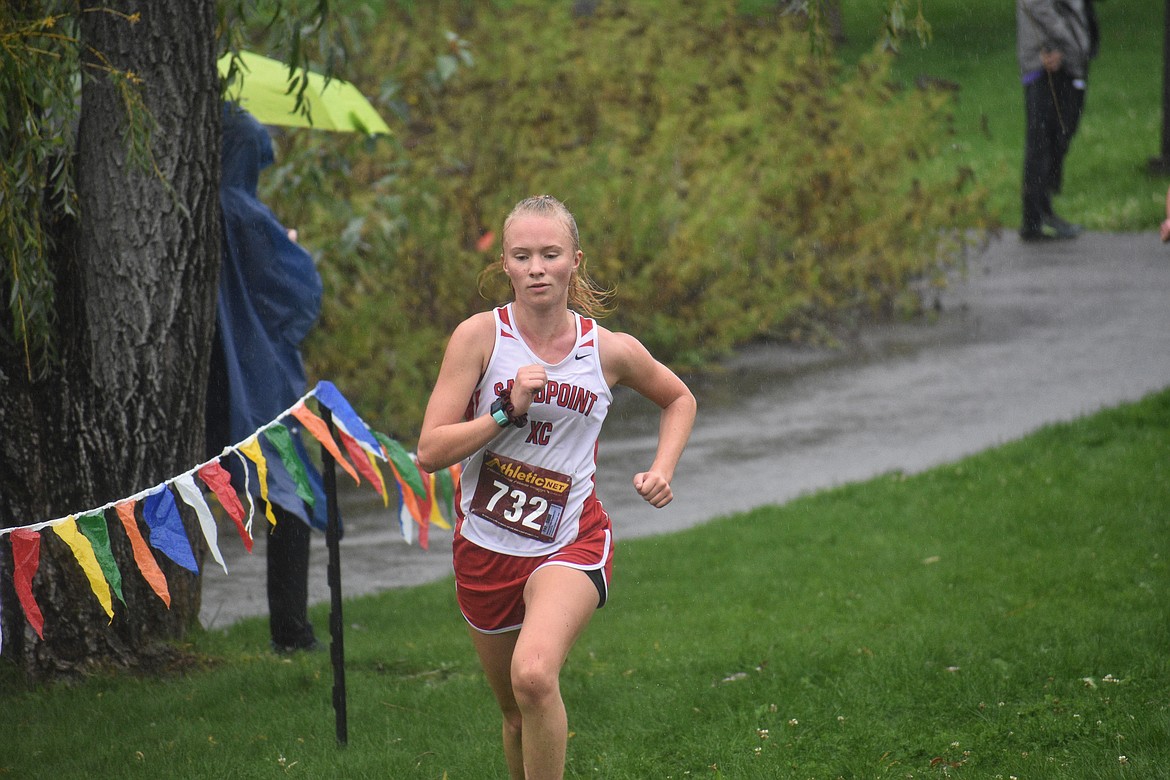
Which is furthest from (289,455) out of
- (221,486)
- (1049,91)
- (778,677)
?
(1049,91)

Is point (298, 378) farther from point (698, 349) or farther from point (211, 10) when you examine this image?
point (698, 349)

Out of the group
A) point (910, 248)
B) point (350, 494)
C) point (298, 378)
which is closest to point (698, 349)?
point (910, 248)

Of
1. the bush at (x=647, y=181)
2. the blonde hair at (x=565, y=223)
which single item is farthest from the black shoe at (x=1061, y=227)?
the blonde hair at (x=565, y=223)

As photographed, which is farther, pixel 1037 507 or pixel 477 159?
pixel 477 159

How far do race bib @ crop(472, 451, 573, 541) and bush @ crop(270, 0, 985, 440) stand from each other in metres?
6.20

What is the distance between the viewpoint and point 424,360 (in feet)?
35.6

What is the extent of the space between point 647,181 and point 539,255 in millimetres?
8417

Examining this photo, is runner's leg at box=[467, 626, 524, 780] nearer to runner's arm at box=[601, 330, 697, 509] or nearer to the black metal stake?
runner's arm at box=[601, 330, 697, 509]

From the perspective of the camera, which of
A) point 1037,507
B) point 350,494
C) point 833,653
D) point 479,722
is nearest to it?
point 479,722

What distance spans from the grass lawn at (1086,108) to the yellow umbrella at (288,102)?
9.64 ft

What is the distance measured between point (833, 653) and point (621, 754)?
1.22 metres

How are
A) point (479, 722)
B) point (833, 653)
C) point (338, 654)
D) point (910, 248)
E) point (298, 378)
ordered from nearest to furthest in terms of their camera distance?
1. point (338, 654)
2. point (479, 722)
3. point (833, 653)
4. point (298, 378)
5. point (910, 248)

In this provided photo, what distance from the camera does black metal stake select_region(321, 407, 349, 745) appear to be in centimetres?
482

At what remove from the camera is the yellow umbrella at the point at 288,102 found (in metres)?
6.68
